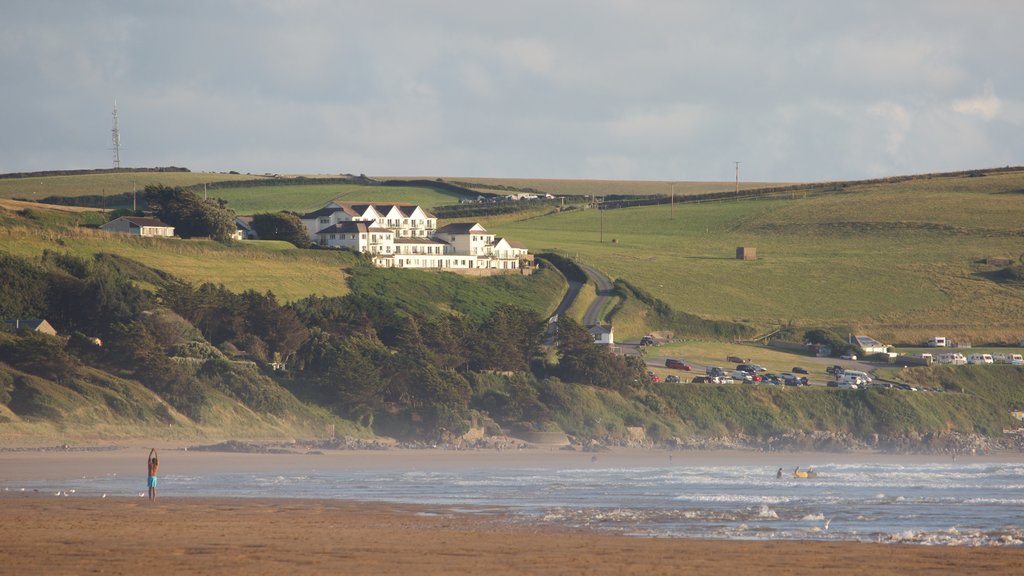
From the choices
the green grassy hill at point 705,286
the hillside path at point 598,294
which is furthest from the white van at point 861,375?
the hillside path at point 598,294

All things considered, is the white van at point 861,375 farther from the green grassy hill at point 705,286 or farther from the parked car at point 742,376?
the parked car at point 742,376

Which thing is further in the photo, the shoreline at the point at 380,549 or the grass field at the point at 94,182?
the grass field at the point at 94,182

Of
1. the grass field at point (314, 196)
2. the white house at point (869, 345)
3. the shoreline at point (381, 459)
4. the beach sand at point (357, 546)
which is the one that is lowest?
the shoreline at point (381, 459)

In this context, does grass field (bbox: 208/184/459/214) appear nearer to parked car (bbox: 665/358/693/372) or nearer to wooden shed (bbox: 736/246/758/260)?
wooden shed (bbox: 736/246/758/260)

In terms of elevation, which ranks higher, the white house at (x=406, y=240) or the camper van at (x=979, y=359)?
the white house at (x=406, y=240)

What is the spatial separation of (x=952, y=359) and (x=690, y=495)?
62.3m

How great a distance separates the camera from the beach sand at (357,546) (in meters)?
26.4

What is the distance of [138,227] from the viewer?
106312 mm

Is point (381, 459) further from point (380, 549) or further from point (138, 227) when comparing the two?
point (138, 227)

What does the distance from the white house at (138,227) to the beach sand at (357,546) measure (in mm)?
68653

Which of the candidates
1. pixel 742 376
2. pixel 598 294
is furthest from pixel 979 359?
pixel 598 294

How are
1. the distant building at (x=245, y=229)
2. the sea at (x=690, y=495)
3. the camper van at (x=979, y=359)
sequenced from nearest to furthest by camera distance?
the sea at (x=690, y=495) < the camper van at (x=979, y=359) < the distant building at (x=245, y=229)

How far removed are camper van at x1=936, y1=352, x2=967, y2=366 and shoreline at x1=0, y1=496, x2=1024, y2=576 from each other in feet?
238

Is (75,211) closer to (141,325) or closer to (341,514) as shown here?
(141,325)
